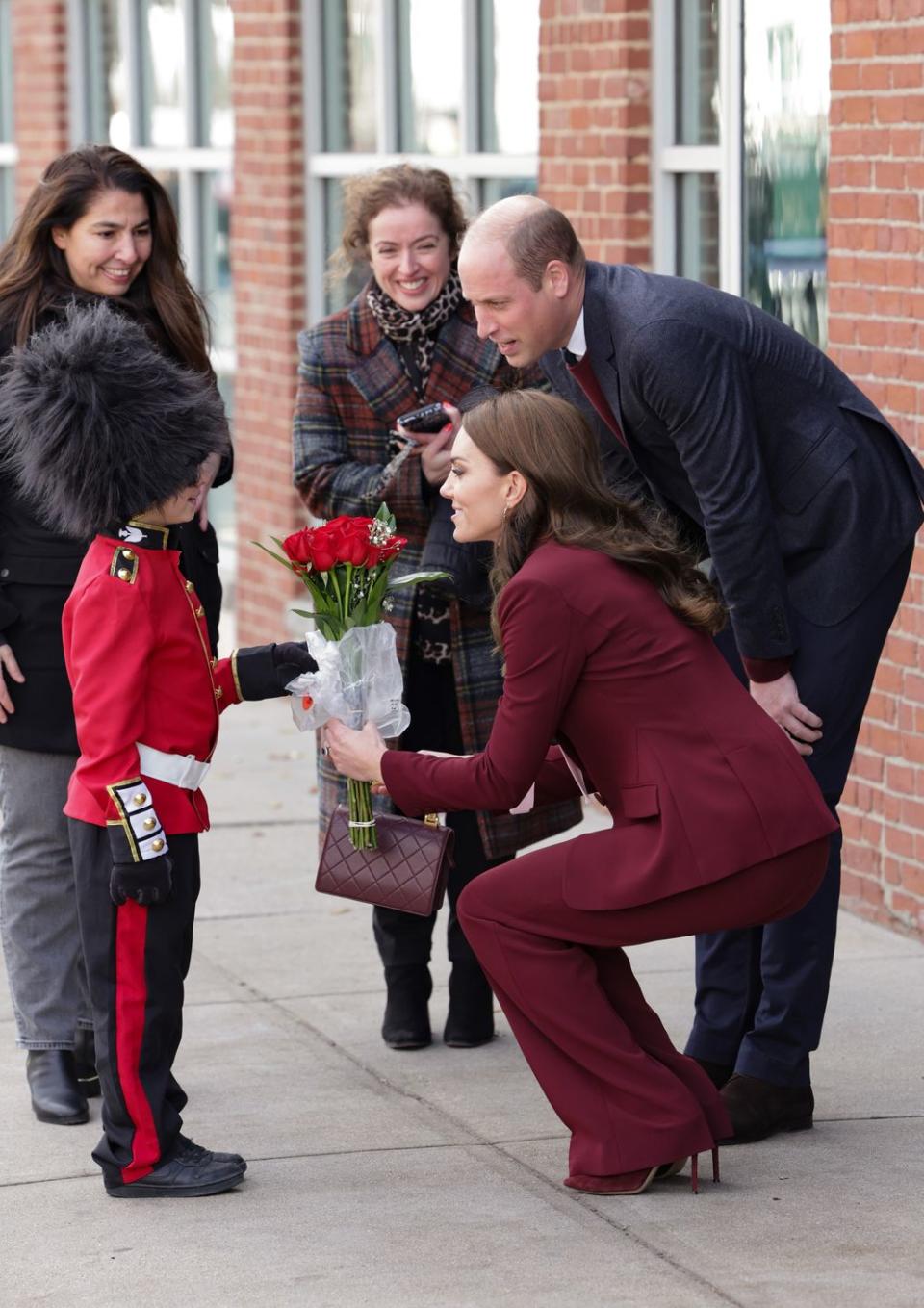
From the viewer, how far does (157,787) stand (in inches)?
175

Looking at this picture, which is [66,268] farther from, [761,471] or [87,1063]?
[87,1063]

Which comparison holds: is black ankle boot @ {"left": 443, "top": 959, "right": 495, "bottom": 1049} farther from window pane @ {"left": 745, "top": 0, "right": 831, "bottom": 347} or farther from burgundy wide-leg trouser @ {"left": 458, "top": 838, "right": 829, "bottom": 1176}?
window pane @ {"left": 745, "top": 0, "right": 831, "bottom": 347}

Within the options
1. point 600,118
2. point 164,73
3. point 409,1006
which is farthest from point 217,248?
point 409,1006

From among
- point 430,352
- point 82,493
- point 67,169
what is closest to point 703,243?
point 430,352

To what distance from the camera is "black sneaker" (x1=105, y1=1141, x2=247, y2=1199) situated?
4.49 m

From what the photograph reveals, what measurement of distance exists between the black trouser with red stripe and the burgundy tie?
1202 mm

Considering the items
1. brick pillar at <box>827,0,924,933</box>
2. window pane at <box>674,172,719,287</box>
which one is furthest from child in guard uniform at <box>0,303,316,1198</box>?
window pane at <box>674,172,719,287</box>

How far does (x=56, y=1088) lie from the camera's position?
5059mm

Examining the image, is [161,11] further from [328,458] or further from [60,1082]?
[60,1082]

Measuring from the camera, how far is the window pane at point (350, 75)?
9984 mm

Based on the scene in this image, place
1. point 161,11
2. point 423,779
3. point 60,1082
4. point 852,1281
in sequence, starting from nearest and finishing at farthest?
1. point 852,1281
2. point 423,779
3. point 60,1082
4. point 161,11

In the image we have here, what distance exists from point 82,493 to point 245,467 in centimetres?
648

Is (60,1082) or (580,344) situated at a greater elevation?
(580,344)

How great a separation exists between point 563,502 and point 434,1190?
4.52 ft
